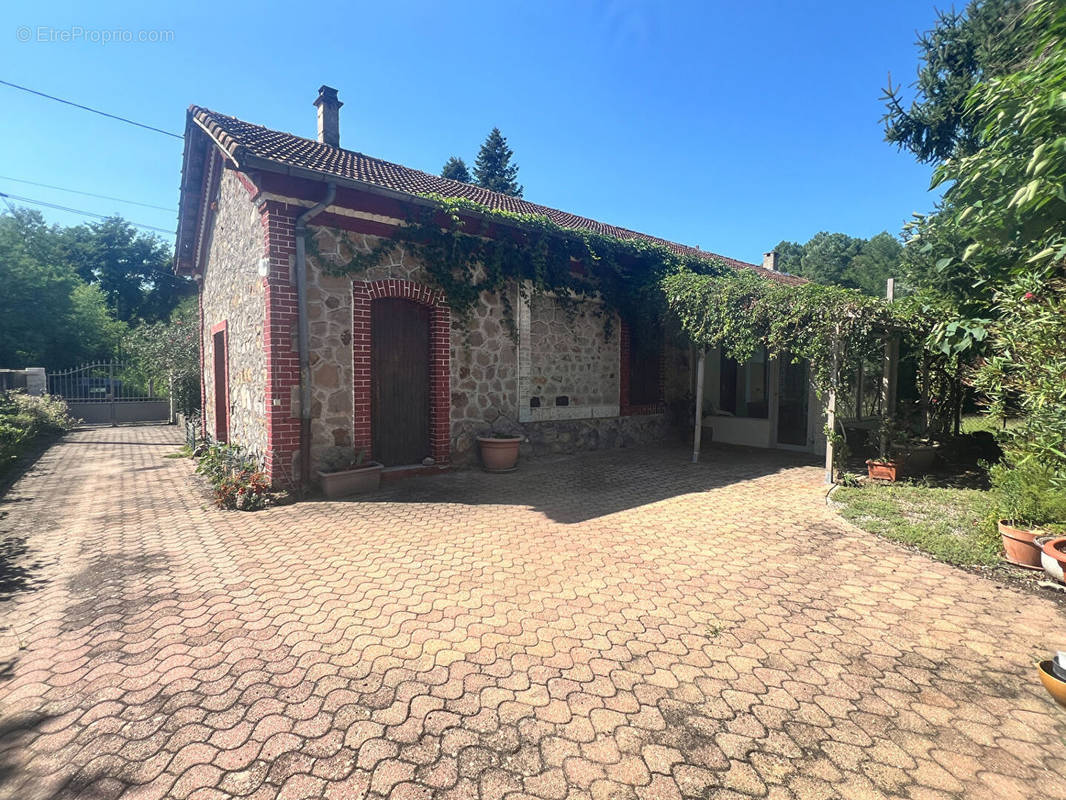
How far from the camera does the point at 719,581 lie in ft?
12.0

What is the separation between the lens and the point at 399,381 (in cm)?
723

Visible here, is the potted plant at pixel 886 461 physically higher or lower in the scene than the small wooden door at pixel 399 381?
lower

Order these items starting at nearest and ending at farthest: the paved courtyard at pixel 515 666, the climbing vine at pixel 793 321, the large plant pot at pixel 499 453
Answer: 1. the paved courtyard at pixel 515 666
2. the climbing vine at pixel 793 321
3. the large plant pot at pixel 499 453

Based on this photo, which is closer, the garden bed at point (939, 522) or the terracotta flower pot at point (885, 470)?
the garden bed at point (939, 522)

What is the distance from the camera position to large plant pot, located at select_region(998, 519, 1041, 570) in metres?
3.79

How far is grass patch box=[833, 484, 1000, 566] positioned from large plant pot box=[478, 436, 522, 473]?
449cm

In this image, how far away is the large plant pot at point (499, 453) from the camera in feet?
25.0

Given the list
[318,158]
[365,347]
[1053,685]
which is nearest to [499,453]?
[365,347]

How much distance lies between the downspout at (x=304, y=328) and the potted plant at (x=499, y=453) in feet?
8.60

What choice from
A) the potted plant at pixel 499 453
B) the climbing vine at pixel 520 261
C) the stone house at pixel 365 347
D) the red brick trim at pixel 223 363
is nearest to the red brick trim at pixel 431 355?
the stone house at pixel 365 347

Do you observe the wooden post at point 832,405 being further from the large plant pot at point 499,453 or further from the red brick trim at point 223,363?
the red brick trim at point 223,363

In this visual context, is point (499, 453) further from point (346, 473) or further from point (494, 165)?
point (494, 165)

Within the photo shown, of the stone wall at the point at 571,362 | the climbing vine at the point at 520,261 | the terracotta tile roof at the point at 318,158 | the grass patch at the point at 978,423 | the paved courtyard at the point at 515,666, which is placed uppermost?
the terracotta tile roof at the point at 318,158

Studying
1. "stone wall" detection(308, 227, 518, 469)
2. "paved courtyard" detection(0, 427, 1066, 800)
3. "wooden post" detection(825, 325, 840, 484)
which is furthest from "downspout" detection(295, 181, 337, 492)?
"wooden post" detection(825, 325, 840, 484)
